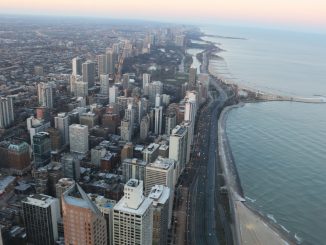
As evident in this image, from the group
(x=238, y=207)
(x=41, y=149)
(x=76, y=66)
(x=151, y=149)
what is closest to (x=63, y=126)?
(x=41, y=149)

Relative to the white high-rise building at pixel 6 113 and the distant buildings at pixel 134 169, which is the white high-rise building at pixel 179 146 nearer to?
the distant buildings at pixel 134 169

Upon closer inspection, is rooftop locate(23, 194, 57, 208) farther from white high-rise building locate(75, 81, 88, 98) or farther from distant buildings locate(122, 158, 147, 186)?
white high-rise building locate(75, 81, 88, 98)

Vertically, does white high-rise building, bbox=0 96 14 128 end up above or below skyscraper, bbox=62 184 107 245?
below

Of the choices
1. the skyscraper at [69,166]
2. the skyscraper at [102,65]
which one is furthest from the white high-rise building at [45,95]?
the skyscraper at [102,65]

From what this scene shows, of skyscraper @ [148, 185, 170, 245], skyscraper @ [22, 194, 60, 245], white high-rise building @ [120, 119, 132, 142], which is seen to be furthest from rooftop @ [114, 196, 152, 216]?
white high-rise building @ [120, 119, 132, 142]

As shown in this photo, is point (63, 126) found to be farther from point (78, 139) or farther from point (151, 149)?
point (151, 149)
